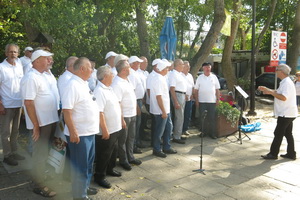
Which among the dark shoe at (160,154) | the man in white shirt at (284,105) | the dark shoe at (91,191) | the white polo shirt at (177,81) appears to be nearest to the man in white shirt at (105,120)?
the dark shoe at (91,191)

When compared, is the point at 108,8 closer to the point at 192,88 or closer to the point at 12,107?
the point at 192,88

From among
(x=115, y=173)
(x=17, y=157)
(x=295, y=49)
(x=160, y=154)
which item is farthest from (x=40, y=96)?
(x=295, y=49)

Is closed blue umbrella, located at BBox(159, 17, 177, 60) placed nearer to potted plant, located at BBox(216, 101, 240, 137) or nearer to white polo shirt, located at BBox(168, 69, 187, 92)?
white polo shirt, located at BBox(168, 69, 187, 92)

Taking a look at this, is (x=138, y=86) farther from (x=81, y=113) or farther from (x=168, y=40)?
(x=81, y=113)

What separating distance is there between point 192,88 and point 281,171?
126 inches

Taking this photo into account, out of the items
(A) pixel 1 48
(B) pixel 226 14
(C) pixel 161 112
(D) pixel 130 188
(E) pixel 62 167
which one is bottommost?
(D) pixel 130 188

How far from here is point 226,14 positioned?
959 centimetres

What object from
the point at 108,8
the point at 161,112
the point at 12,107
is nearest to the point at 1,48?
the point at 108,8

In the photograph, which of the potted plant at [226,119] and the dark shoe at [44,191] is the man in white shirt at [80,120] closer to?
the dark shoe at [44,191]

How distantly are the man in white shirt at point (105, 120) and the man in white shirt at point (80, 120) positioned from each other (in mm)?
283

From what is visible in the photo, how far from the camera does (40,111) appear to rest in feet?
13.9

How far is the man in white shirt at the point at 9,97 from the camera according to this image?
525cm

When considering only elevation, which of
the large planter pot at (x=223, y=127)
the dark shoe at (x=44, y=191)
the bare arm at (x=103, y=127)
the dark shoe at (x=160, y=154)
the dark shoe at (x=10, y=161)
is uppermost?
the bare arm at (x=103, y=127)

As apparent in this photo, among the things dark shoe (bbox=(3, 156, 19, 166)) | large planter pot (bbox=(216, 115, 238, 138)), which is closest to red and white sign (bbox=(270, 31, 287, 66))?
large planter pot (bbox=(216, 115, 238, 138))
